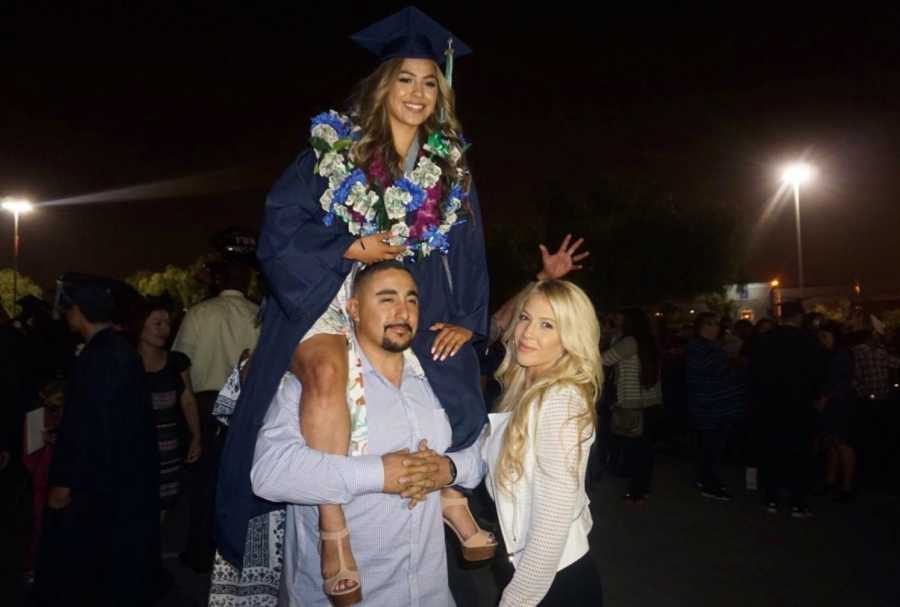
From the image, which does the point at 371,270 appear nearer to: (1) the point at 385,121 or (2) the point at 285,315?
(2) the point at 285,315

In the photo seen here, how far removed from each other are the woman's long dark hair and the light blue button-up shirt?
23.4ft

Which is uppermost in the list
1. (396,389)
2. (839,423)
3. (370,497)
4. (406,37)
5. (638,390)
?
(406,37)

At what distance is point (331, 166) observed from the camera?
121 inches

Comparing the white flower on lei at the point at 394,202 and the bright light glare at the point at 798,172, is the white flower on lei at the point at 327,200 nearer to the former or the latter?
the white flower on lei at the point at 394,202

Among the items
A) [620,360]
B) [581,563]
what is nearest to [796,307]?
[620,360]

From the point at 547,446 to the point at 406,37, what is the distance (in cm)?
178

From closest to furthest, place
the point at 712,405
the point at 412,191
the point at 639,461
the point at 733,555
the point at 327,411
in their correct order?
the point at 327,411
the point at 412,191
the point at 733,555
the point at 639,461
the point at 712,405

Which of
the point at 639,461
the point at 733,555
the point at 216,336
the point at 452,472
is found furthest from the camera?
the point at 639,461

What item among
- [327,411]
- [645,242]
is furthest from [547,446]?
[645,242]

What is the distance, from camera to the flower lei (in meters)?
3.05

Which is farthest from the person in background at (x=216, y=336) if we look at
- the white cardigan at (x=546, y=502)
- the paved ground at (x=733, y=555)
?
the white cardigan at (x=546, y=502)

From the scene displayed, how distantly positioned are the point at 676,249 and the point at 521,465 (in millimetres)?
37594

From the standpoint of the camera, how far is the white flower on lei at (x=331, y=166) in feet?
10.0

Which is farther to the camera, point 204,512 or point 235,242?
point 235,242
